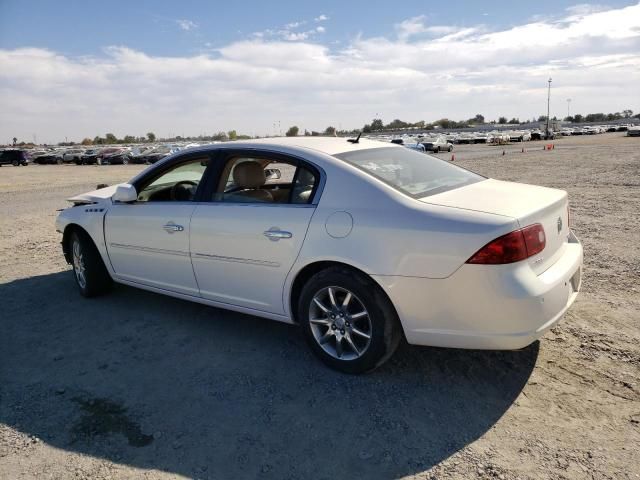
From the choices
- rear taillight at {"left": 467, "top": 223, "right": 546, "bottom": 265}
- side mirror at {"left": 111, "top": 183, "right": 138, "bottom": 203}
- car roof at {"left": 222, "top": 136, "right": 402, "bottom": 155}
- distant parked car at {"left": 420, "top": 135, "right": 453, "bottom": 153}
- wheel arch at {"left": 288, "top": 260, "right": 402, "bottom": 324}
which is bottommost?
distant parked car at {"left": 420, "top": 135, "right": 453, "bottom": 153}

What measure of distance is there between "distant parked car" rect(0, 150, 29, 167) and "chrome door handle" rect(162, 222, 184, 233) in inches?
2036

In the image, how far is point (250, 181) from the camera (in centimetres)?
424

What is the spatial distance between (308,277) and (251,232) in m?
0.55

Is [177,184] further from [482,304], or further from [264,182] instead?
[482,304]

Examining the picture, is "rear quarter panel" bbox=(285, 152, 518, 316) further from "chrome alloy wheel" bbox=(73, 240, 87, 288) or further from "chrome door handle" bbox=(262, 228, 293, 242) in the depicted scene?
"chrome alloy wheel" bbox=(73, 240, 87, 288)

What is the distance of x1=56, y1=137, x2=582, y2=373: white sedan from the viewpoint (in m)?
2.88

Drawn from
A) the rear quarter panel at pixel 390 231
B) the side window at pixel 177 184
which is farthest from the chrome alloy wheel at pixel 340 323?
the side window at pixel 177 184

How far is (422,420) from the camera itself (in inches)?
115

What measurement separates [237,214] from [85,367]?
5.31 ft

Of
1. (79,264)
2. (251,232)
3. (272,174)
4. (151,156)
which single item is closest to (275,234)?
(251,232)

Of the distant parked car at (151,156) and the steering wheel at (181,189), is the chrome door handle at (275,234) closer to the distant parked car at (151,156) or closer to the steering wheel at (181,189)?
the steering wheel at (181,189)

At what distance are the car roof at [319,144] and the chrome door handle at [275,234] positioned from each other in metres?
0.67

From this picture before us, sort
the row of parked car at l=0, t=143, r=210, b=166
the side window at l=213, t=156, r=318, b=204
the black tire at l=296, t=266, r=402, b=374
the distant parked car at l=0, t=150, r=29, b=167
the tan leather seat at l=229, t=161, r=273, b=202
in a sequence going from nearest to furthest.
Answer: the black tire at l=296, t=266, r=402, b=374 < the side window at l=213, t=156, r=318, b=204 < the tan leather seat at l=229, t=161, r=273, b=202 < the row of parked car at l=0, t=143, r=210, b=166 < the distant parked car at l=0, t=150, r=29, b=167

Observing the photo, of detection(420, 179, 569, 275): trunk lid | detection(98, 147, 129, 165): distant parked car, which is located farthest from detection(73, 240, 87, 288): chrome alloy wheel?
detection(98, 147, 129, 165): distant parked car
